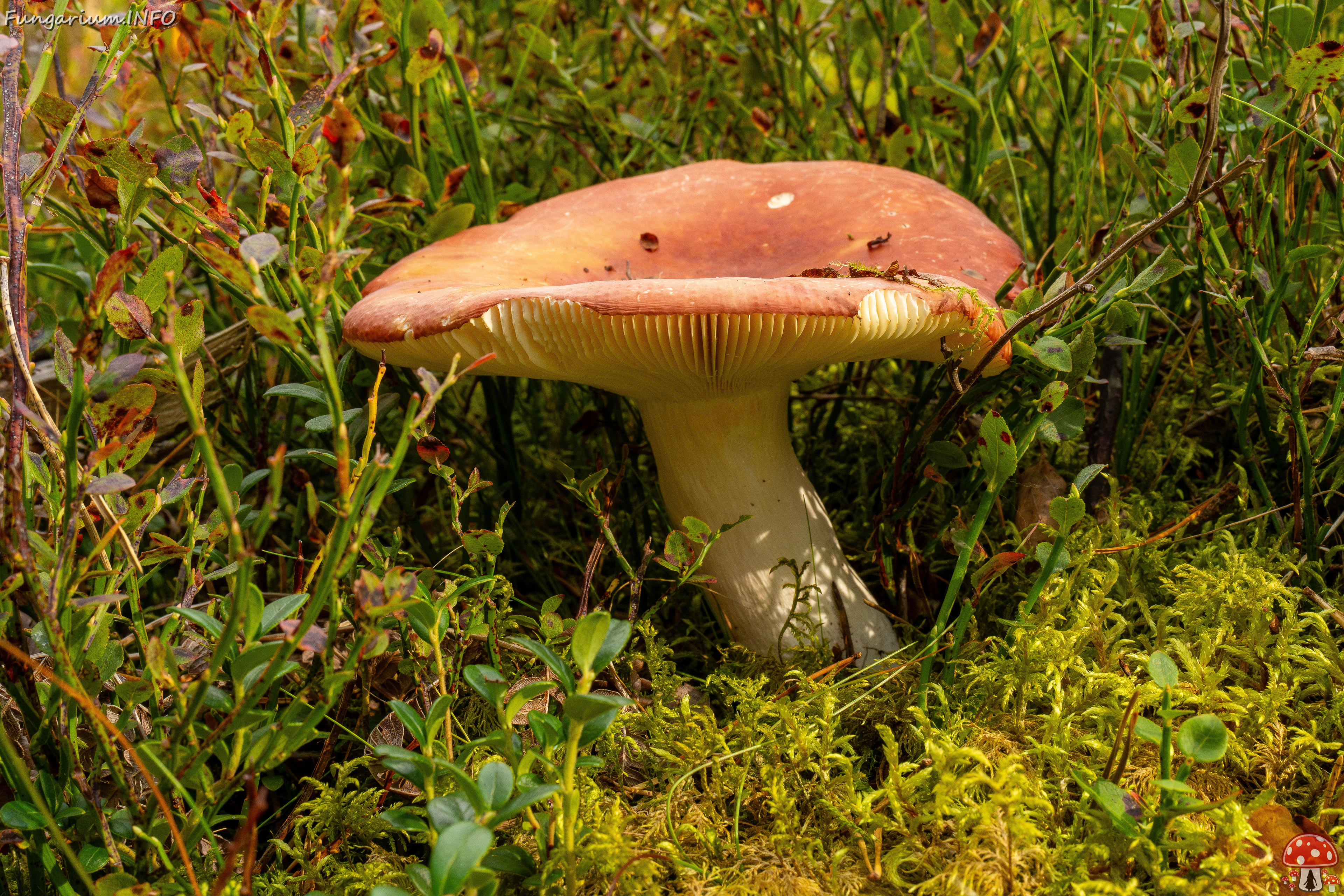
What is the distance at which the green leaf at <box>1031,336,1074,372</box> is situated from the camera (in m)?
1.17

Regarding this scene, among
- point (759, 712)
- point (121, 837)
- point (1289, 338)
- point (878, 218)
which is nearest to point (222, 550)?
point (121, 837)

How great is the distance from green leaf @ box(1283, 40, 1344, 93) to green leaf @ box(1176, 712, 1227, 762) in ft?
2.85

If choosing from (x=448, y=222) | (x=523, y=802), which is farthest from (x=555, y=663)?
(x=448, y=222)

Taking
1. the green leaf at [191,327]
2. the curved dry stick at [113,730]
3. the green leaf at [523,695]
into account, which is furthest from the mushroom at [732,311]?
the curved dry stick at [113,730]

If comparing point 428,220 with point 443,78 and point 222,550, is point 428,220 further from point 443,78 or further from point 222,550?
point 222,550

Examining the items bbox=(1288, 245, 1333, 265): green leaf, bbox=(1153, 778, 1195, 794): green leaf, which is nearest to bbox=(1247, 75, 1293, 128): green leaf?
bbox=(1288, 245, 1333, 265): green leaf

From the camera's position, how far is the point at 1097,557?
1.49m

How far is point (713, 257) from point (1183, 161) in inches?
31.2

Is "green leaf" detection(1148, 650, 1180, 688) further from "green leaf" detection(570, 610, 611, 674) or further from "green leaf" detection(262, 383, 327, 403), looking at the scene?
"green leaf" detection(262, 383, 327, 403)

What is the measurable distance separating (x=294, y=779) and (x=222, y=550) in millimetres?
395

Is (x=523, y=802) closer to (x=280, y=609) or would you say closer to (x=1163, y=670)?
(x=280, y=609)

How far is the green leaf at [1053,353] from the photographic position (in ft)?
3.83

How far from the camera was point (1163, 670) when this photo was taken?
96 centimetres

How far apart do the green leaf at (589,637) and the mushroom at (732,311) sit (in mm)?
→ 376
